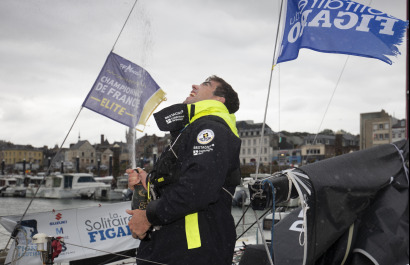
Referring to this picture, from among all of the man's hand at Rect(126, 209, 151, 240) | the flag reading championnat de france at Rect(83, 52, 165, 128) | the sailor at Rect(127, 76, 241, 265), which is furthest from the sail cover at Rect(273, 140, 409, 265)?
the flag reading championnat de france at Rect(83, 52, 165, 128)

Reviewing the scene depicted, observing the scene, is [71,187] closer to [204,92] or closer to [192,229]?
[204,92]

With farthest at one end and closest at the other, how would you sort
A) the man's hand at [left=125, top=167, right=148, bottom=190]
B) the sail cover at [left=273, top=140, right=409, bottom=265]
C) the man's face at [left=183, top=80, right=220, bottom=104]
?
the man's hand at [left=125, top=167, right=148, bottom=190] < the man's face at [left=183, top=80, right=220, bottom=104] < the sail cover at [left=273, top=140, right=409, bottom=265]

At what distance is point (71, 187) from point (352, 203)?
53.2 meters

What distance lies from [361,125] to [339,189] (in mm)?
97025

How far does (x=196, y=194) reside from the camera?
2.37 m

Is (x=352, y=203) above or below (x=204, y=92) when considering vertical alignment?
below

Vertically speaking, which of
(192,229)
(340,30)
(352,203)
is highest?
(340,30)

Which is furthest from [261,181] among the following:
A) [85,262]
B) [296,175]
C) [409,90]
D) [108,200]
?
[108,200]

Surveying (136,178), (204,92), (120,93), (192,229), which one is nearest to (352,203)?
(192,229)

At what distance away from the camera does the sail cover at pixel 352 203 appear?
268cm

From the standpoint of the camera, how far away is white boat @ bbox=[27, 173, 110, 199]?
50625mm

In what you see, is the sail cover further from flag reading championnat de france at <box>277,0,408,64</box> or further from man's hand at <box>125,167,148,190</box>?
flag reading championnat de france at <box>277,0,408,64</box>

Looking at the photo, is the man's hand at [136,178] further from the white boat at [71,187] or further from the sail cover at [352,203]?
the white boat at [71,187]

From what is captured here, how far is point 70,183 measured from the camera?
52.8 metres
